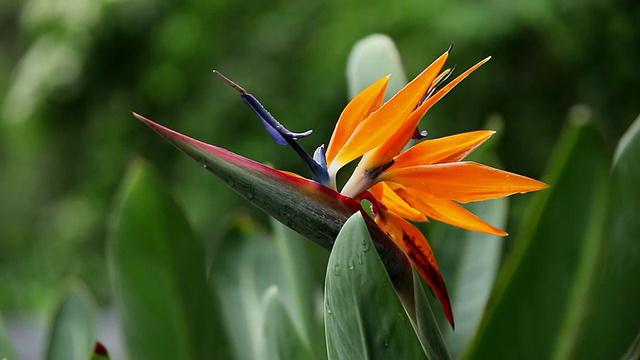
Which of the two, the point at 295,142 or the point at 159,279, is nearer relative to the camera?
the point at 295,142

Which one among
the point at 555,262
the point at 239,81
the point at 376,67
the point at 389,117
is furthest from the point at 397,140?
the point at 239,81

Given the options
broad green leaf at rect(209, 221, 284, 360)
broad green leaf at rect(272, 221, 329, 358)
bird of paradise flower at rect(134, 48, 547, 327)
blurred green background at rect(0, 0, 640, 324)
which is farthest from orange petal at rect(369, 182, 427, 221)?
blurred green background at rect(0, 0, 640, 324)

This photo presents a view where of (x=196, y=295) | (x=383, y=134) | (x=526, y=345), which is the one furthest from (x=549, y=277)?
(x=196, y=295)

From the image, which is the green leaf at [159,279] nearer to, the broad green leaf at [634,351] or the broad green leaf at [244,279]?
the broad green leaf at [244,279]

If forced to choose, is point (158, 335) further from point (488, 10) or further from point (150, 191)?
point (488, 10)

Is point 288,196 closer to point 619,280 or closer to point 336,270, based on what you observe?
point 336,270

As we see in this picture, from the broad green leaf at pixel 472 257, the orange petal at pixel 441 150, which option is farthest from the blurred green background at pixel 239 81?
the orange petal at pixel 441 150
